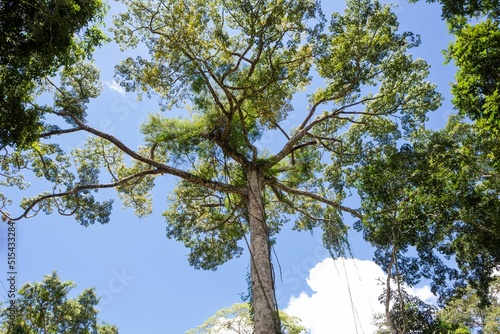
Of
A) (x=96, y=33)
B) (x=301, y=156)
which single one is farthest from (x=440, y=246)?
(x=96, y=33)

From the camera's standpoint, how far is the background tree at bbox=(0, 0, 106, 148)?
5000 millimetres

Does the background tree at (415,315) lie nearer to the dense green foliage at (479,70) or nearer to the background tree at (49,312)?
the dense green foliage at (479,70)

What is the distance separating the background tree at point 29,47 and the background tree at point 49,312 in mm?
8477

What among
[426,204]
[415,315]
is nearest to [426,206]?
[426,204]

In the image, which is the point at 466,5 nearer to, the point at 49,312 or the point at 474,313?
the point at 49,312

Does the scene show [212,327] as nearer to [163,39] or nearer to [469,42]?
[163,39]

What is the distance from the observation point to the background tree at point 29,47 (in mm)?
5000

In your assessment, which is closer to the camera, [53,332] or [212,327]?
[53,332]

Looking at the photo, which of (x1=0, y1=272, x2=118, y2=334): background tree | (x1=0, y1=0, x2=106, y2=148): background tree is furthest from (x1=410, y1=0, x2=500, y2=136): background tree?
(x1=0, y1=272, x2=118, y2=334): background tree

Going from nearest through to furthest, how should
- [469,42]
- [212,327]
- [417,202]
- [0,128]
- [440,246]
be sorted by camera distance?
[0,128] → [469,42] → [417,202] → [440,246] → [212,327]

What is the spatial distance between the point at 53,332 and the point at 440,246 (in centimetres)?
1238

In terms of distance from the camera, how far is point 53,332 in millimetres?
12000

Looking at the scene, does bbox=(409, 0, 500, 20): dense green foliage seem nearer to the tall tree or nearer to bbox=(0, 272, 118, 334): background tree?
the tall tree

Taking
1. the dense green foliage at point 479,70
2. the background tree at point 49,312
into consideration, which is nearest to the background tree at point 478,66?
the dense green foliage at point 479,70
